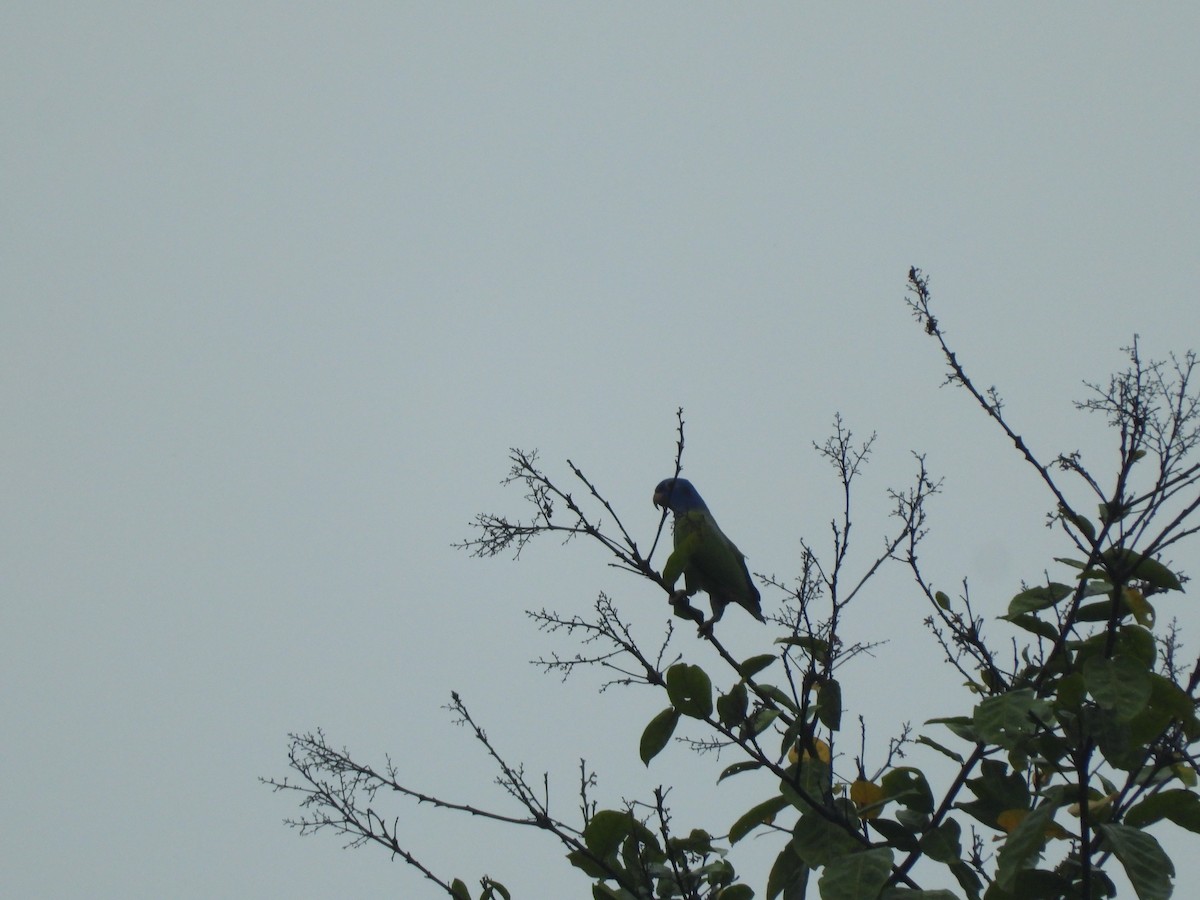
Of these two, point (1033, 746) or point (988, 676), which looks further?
point (988, 676)

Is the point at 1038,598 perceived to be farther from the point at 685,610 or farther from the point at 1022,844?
the point at 685,610

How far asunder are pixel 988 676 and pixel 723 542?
2870 mm

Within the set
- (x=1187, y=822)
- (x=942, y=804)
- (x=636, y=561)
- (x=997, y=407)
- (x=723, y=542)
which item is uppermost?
(x=723, y=542)

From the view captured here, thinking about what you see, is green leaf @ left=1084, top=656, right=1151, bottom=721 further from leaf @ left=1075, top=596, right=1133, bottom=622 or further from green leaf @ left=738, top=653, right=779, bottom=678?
green leaf @ left=738, top=653, right=779, bottom=678

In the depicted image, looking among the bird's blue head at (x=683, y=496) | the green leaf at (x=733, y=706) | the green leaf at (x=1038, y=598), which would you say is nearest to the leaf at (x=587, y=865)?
the green leaf at (x=733, y=706)

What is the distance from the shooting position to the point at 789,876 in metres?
2.74

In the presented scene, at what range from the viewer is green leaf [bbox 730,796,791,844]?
2.71m

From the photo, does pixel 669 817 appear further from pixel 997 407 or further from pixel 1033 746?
pixel 997 407

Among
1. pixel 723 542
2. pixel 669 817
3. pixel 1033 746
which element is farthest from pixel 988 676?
pixel 723 542

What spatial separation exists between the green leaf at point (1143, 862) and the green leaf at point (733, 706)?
0.96 meters

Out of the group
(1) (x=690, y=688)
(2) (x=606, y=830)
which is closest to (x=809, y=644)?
(1) (x=690, y=688)

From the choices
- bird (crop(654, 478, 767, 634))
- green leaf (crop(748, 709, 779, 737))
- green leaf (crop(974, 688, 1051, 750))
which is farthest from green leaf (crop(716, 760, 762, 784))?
bird (crop(654, 478, 767, 634))

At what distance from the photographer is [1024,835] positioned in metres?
2.15

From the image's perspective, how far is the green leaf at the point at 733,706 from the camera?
9.43 feet
